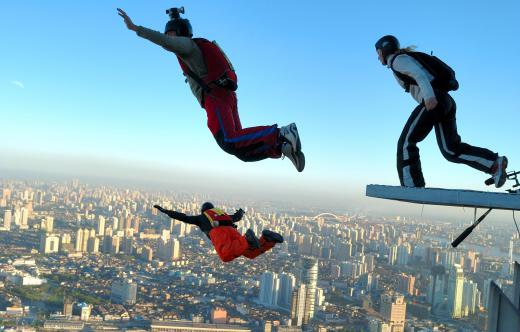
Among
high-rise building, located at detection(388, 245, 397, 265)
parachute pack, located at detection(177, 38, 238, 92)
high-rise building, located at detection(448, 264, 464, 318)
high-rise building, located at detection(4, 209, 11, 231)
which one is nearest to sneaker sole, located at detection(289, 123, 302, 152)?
parachute pack, located at detection(177, 38, 238, 92)

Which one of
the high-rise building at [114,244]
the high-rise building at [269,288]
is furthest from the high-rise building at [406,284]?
the high-rise building at [114,244]

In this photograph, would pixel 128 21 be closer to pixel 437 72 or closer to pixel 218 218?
pixel 218 218

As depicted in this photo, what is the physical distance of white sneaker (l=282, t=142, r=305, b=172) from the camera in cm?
237

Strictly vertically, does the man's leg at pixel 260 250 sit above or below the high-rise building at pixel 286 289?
above

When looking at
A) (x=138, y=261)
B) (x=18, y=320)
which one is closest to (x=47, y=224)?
(x=138, y=261)

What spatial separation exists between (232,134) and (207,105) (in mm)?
194

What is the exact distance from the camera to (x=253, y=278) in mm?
21109

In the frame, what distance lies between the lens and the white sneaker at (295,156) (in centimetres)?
237

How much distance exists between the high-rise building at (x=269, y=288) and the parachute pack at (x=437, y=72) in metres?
16.6

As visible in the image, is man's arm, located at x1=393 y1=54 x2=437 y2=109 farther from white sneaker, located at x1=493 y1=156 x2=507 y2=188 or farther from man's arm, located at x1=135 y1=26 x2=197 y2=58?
man's arm, located at x1=135 y1=26 x2=197 y2=58

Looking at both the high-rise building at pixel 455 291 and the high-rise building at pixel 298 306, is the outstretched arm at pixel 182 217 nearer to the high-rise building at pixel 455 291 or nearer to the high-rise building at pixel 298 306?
the high-rise building at pixel 455 291

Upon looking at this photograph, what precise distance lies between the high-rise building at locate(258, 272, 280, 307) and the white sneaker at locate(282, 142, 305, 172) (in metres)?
16.5

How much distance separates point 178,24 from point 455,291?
50.3ft

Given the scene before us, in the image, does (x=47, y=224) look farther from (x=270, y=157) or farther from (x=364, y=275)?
(x=270, y=157)
